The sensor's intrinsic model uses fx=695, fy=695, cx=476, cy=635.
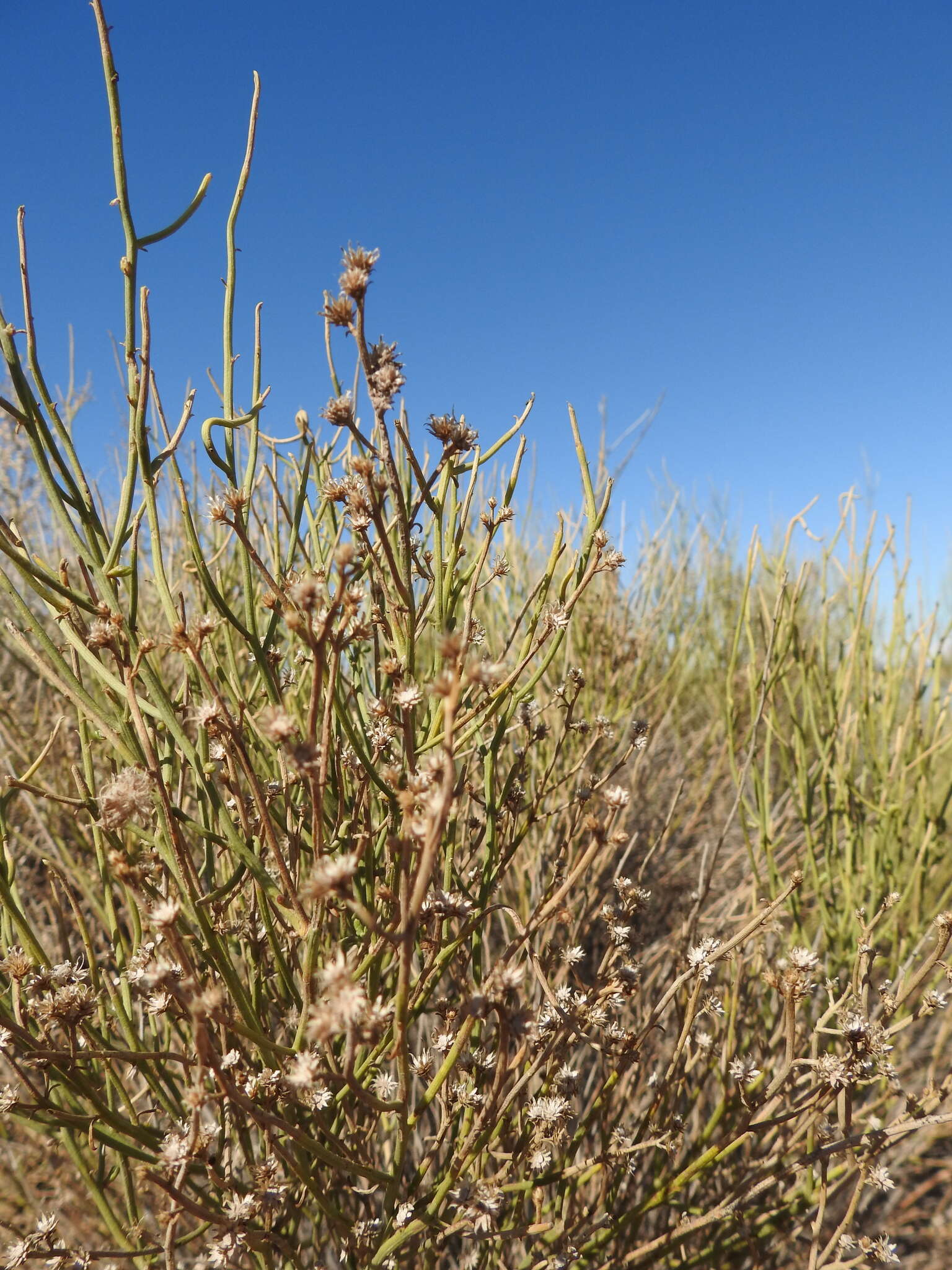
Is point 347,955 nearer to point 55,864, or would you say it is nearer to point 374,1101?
point 374,1101

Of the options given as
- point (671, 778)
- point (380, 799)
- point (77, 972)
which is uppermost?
point (671, 778)

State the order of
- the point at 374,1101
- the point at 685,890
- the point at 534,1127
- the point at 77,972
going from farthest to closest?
the point at 685,890 → the point at 534,1127 → the point at 77,972 → the point at 374,1101

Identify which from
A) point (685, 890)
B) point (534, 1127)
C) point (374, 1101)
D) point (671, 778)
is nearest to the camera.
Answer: point (374, 1101)

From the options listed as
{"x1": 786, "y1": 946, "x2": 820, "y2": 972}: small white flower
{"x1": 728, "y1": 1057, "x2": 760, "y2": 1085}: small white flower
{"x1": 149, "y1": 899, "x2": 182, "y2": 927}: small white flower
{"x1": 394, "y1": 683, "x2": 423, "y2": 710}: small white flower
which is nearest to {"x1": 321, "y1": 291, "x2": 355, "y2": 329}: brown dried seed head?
{"x1": 394, "y1": 683, "x2": 423, "y2": 710}: small white flower

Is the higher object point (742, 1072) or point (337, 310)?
point (337, 310)

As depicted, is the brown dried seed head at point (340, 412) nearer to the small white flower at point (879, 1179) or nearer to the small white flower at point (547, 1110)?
the small white flower at point (547, 1110)

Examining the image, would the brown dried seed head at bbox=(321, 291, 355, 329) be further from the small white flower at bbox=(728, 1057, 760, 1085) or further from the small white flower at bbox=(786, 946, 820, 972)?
the small white flower at bbox=(728, 1057, 760, 1085)

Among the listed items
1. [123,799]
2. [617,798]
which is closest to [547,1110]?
[617,798]

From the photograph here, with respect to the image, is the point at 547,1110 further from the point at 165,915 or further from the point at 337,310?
the point at 337,310

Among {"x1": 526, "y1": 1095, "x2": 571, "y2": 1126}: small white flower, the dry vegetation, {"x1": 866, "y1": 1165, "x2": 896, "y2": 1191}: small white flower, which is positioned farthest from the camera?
{"x1": 866, "y1": 1165, "x2": 896, "y2": 1191}: small white flower

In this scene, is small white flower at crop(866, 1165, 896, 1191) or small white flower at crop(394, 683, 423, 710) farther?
small white flower at crop(866, 1165, 896, 1191)

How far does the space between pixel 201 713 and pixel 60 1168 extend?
4.51 feet

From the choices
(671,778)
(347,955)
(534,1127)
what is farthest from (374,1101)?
(671,778)

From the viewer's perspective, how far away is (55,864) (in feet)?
3.43
